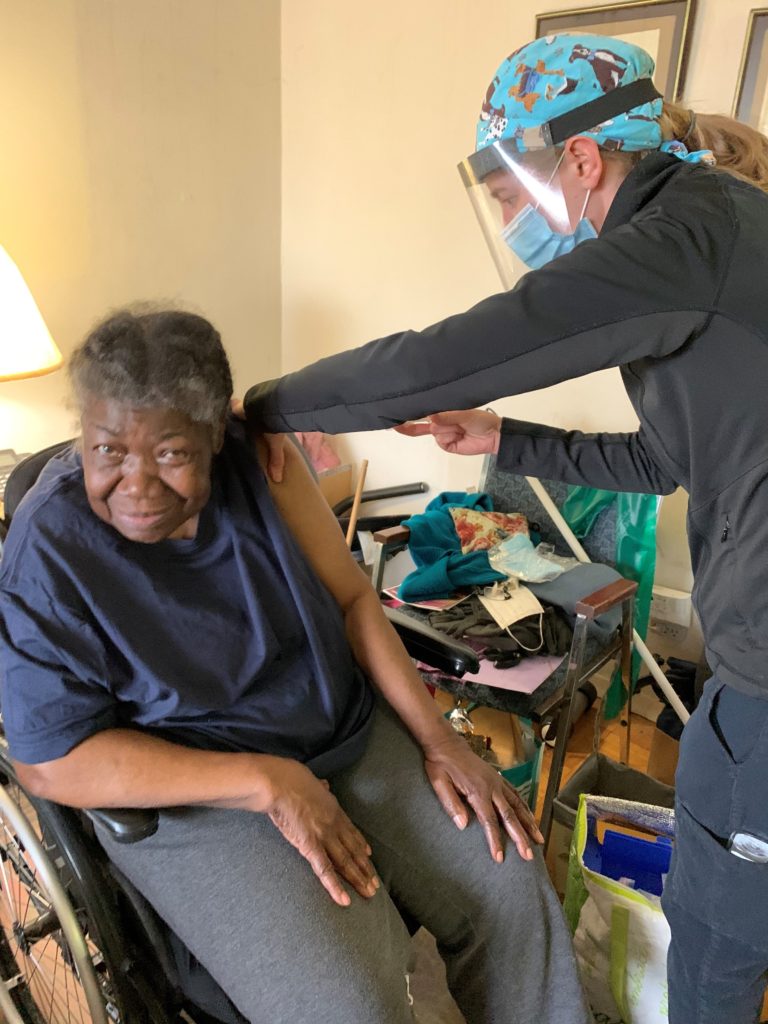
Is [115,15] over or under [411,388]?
over

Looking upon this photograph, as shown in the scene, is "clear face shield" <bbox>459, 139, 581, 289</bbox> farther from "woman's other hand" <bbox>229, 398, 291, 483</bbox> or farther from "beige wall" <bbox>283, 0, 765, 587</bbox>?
"beige wall" <bbox>283, 0, 765, 587</bbox>

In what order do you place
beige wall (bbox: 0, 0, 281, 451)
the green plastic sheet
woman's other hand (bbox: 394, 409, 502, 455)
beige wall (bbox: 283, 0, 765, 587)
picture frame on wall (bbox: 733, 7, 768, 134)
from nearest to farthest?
woman's other hand (bbox: 394, 409, 502, 455), picture frame on wall (bbox: 733, 7, 768, 134), beige wall (bbox: 0, 0, 281, 451), the green plastic sheet, beige wall (bbox: 283, 0, 765, 587)

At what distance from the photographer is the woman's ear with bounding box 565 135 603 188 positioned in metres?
0.94

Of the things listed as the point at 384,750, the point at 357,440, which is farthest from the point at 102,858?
the point at 357,440

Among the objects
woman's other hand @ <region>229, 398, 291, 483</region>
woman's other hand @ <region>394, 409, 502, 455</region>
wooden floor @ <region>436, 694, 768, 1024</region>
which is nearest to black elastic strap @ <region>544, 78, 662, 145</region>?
woman's other hand @ <region>394, 409, 502, 455</region>

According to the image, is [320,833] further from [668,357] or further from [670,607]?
[670,607]

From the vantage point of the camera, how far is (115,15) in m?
2.19

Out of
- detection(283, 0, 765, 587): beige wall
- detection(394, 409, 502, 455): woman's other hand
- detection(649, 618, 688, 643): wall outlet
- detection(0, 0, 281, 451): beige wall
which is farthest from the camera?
detection(649, 618, 688, 643): wall outlet

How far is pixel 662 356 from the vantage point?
857 millimetres

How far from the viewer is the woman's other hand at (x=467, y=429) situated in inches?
51.6

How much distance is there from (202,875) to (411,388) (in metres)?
0.71

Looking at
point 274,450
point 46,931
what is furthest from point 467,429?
point 46,931

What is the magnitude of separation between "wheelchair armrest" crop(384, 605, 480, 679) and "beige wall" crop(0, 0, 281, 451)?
3.38ft

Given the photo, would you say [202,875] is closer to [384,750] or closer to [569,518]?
[384,750]
